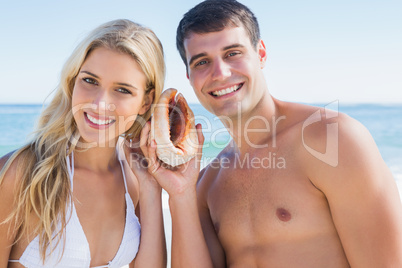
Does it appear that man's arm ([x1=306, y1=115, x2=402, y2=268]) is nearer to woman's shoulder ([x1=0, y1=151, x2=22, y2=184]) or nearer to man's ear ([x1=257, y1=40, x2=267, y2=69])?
man's ear ([x1=257, y1=40, x2=267, y2=69])

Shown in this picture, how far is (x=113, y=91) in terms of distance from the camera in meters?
2.60

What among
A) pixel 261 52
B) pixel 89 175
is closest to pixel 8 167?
pixel 89 175

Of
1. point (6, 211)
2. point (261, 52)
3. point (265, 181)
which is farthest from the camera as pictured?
point (261, 52)

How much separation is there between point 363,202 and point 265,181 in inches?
28.7

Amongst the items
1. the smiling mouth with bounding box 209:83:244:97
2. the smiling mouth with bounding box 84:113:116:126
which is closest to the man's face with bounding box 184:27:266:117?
the smiling mouth with bounding box 209:83:244:97

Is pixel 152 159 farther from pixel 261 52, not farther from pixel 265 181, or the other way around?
pixel 261 52

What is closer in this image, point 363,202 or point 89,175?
point 363,202

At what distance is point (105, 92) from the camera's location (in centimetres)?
255

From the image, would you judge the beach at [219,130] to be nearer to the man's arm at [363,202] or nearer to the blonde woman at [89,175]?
the blonde woman at [89,175]

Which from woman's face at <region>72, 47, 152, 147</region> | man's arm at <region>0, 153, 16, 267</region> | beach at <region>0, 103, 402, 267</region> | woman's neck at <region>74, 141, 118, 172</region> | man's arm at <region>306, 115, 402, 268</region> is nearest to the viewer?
man's arm at <region>306, 115, 402, 268</region>

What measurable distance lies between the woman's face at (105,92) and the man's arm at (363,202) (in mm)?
1451

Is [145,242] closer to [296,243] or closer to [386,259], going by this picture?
[296,243]

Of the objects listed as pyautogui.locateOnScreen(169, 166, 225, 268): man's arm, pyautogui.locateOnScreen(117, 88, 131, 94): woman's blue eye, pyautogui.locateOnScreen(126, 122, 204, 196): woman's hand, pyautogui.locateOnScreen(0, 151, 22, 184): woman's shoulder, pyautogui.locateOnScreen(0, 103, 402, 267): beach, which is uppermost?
pyautogui.locateOnScreen(117, 88, 131, 94): woman's blue eye

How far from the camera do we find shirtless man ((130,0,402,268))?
2.23 meters
